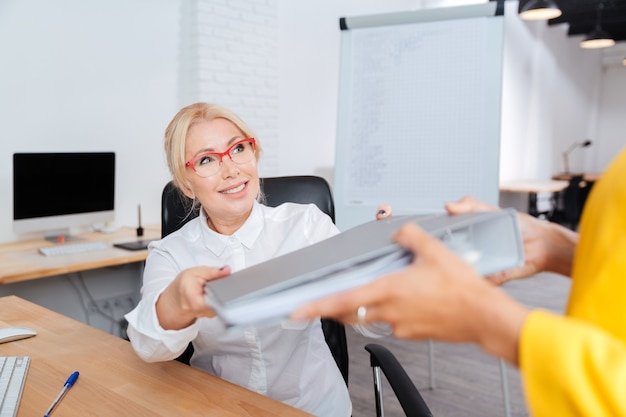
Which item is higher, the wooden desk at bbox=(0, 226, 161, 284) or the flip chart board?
the flip chart board

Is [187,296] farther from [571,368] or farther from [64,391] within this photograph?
[571,368]

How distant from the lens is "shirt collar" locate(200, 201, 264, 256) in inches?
54.9

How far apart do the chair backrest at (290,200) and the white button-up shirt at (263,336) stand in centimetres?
6

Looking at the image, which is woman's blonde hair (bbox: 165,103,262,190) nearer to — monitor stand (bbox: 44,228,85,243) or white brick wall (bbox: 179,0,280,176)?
monitor stand (bbox: 44,228,85,243)

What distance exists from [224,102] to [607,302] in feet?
11.9

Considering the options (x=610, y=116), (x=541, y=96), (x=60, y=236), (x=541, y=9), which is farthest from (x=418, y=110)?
(x=610, y=116)

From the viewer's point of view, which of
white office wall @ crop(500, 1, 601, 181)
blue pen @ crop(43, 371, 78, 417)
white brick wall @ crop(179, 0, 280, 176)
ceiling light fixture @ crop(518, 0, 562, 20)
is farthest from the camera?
white office wall @ crop(500, 1, 601, 181)

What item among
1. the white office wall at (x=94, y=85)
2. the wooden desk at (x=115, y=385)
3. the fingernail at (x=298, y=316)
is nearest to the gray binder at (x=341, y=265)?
the fingernail at (x=298, y=316)

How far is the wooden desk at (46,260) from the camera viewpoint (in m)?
2.40

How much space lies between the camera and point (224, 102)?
392 centimetres

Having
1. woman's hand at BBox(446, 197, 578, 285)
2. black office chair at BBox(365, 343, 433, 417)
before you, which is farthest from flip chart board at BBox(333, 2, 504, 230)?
woman's hand at BBox(446, 197, 578, 285)

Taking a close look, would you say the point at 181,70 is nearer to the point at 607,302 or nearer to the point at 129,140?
the point at 129,140

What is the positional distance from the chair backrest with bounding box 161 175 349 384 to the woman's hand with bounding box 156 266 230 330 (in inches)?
19.7

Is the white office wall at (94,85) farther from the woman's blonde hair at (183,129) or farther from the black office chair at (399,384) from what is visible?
the black office chair at (399,384)
